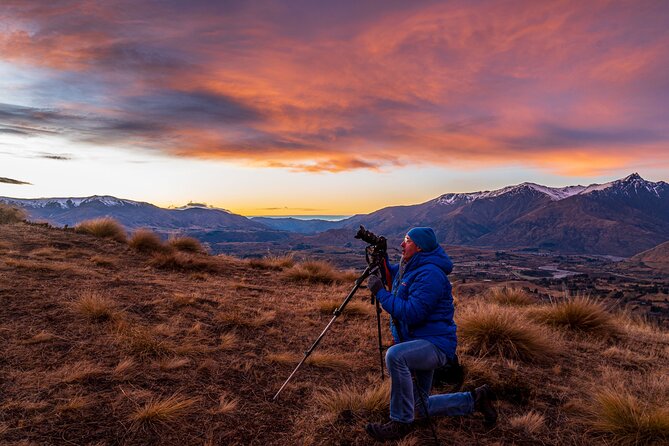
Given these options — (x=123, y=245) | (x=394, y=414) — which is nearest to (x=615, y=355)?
(x=394, y=414)

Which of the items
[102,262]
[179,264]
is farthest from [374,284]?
[102,262]

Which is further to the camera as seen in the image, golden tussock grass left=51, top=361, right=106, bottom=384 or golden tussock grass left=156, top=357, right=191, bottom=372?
golden tussock grass left=156, top=357, right=191, bottom=372

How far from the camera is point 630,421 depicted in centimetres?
438

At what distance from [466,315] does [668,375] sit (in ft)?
11.3

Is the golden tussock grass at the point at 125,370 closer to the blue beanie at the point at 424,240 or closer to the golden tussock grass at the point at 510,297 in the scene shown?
the blue beanie at the point at 424,240

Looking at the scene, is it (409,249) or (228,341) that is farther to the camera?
(228,341)

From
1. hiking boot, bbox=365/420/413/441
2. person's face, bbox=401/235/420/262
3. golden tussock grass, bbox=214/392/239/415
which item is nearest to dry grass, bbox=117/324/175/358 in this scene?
golden tussock grass, bbox=214/392/239/415

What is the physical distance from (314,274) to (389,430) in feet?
32.4

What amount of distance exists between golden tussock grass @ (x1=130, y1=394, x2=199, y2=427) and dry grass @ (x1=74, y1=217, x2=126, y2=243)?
14.2 metres

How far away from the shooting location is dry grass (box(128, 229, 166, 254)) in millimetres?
14805

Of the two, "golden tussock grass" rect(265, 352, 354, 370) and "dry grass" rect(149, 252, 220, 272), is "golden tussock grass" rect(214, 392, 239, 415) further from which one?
"dry grass" rect(149, 252, 220, 272)

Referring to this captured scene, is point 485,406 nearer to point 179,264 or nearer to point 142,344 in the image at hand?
point 142,344

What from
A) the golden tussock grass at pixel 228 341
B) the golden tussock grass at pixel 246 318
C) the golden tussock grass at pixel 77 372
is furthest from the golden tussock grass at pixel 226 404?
the golden tussock grass at pixel 246 318

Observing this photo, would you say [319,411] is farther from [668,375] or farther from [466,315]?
[668,375]
